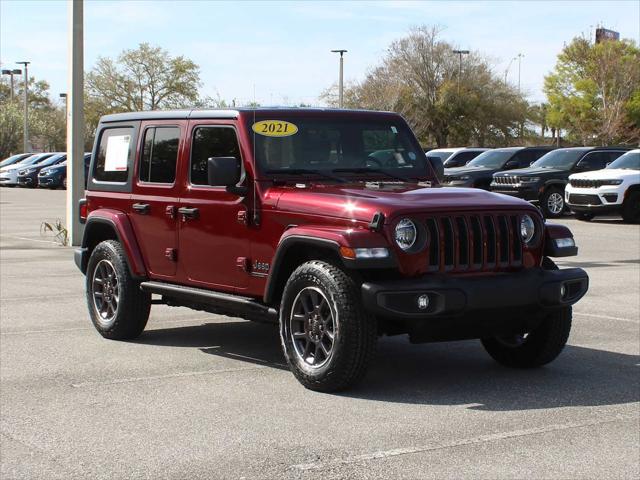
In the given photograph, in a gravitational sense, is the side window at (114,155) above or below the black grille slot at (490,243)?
above

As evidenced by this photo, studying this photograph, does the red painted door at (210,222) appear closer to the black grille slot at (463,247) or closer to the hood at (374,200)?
the hood at (374,200)

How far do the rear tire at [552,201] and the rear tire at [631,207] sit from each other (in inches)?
94.3

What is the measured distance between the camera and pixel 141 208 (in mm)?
8844

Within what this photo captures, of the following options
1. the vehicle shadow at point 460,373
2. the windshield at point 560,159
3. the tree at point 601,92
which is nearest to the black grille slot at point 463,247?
the vehicle shadow at point 460,373

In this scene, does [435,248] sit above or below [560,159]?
below

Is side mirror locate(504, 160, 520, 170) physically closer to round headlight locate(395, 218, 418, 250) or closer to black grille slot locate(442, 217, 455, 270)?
black grille slot locate(442, 217, 455, 270)

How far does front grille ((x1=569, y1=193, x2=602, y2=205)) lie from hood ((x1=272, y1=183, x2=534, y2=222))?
1738 centimetres

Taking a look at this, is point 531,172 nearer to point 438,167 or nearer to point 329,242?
point 438,167

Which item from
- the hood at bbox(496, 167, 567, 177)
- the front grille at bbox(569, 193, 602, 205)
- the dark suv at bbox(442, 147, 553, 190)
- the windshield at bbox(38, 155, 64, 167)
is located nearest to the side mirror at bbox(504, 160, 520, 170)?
the dark suv at bbox(442, 147, 553, 190)

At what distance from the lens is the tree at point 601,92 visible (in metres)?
60.8

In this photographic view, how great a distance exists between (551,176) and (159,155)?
62.6 feet

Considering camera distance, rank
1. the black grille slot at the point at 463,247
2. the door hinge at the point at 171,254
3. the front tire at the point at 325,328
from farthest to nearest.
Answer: the door hinge at the point at 171,254 → the black grille slot at the point at 463,247 → the front tire at the point at 325,328

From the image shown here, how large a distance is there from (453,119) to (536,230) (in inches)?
2554

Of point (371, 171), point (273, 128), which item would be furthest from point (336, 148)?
point (273, 128)
